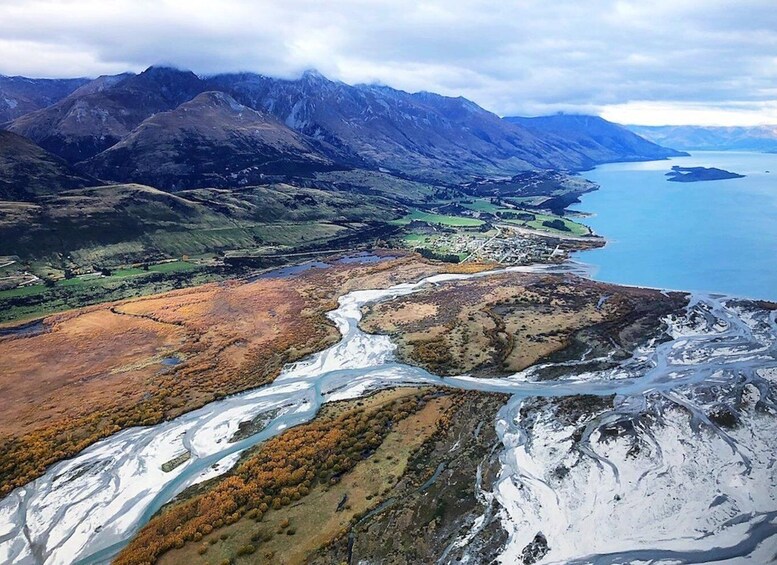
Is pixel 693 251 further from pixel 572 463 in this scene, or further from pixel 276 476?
pixel 276 476

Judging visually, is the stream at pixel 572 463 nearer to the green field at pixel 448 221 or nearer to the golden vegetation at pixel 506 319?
the golden vegetation at pixel 506 319

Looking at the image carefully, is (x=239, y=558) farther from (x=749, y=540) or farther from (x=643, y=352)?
(x=643, y=352)

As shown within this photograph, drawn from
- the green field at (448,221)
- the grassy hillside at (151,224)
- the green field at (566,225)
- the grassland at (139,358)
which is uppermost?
the green field at (566,225)

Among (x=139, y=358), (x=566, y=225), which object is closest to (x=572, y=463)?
(x=139, y=358)

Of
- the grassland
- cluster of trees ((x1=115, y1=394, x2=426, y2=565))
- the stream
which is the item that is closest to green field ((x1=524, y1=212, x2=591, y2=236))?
the grassland

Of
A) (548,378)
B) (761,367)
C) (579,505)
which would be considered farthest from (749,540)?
(761,367)

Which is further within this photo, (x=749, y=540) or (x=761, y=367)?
(x=761, y=367)

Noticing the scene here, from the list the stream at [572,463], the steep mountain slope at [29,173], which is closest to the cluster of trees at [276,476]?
the stream at [572,463]
